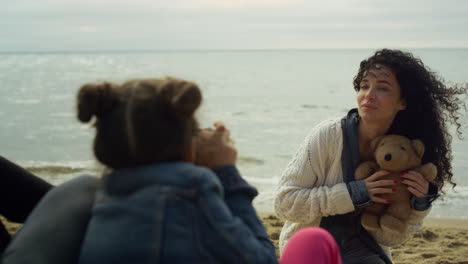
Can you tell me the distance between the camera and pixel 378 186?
273 cm

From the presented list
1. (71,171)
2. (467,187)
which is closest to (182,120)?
(467,187)

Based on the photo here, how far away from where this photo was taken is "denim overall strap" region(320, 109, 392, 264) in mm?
2859

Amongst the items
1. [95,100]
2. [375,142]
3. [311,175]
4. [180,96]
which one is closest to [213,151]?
[180,96]

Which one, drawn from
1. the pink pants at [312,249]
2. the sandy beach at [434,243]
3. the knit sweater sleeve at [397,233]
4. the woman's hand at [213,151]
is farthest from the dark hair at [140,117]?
the sandy beach at [434,243]

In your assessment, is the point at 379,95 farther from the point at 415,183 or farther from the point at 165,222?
the point at 165,222

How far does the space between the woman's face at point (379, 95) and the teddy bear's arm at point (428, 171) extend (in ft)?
1.17

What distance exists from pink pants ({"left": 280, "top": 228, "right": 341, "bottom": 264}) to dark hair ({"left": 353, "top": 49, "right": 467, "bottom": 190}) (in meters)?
1.42

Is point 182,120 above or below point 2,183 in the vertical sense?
above

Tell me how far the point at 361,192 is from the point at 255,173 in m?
5.72

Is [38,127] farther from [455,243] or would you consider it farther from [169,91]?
[169,91]

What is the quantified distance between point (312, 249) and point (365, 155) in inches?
52.3

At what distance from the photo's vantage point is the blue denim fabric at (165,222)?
1.32 m

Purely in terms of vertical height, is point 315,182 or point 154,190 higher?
point 154,190

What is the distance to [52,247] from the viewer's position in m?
1.44
